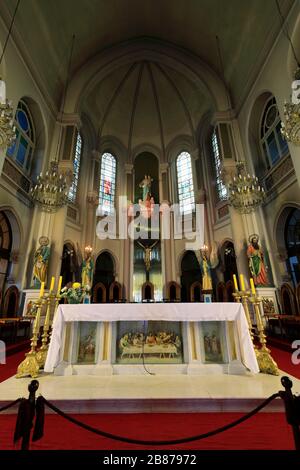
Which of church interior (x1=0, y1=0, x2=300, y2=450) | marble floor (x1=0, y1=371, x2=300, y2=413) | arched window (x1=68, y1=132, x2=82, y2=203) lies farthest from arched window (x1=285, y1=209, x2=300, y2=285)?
arched window (x1=68, y1=132, x2=82, y2=203)

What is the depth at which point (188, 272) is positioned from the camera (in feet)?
40.9

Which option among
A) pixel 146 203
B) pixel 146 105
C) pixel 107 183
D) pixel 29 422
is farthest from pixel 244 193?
pixel 146 105

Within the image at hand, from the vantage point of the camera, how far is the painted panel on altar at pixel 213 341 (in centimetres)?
342

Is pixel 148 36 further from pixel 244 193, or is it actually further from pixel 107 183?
pixel 244 193

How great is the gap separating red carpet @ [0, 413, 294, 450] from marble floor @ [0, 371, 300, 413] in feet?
0.30

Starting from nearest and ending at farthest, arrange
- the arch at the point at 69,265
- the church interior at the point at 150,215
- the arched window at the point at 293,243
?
the church interior at the point at 150,215
the arched window at the point at 293,243
the arch at the point at 69,265

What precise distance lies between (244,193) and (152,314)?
6786 millimetres

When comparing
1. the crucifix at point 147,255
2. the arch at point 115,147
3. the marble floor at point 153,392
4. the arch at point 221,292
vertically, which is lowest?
the marble floor at point 153,392

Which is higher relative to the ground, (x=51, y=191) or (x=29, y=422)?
(x=51, y=191)

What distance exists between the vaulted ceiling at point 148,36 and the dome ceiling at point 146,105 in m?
0.05

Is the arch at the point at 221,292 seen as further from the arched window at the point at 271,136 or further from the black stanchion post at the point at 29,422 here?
the black stanchion post at the point at 29,422

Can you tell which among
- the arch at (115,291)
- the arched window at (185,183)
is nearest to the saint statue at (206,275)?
the arched window at (185,183)

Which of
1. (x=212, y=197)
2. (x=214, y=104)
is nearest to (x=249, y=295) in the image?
(x=212, y=197)

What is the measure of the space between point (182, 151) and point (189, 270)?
7.91 m
